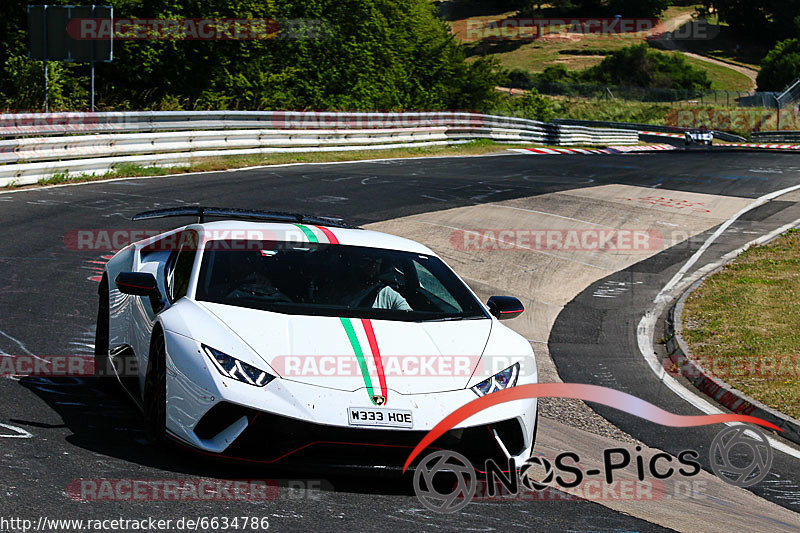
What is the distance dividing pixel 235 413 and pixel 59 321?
419 cm

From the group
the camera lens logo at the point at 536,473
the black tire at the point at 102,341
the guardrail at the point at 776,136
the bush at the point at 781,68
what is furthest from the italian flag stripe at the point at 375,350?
the bush at the point at 781,68

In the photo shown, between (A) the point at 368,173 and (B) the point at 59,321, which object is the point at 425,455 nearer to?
(B) the point at 59,321

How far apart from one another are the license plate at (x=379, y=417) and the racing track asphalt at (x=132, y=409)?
0.36 meters

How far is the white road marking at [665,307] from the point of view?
846 centimetres

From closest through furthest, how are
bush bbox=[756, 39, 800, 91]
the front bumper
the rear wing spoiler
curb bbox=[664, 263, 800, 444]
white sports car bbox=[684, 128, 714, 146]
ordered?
1. the front bumper
2. the rear wing spoiler
3. curb bbox=[664, 263, 800, 444]
4. white sports car bbox=[684, 128, 714, 146]
5. bush bbox=[756, 39, 800, 91]

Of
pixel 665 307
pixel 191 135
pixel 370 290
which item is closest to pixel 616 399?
pixel 370 290

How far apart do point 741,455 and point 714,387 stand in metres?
1.93

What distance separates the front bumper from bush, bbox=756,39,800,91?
105594mm

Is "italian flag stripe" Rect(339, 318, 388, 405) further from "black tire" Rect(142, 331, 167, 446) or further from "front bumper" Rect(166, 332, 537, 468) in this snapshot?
"black tire" Rect(142, 331, 167, 446)

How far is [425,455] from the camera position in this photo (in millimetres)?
4926

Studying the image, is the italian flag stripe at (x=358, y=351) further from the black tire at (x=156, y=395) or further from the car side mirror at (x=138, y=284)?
the car side mirror at (x=138, y=284)

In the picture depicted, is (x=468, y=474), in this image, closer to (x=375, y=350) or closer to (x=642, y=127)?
(x=375, y=350)

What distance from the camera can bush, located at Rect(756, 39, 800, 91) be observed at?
103 metres

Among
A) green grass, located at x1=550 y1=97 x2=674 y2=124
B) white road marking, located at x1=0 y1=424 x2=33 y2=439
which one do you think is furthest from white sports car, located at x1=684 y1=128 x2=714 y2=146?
white road marking, located at x1=0 y1=424 x2=33 y2=439
